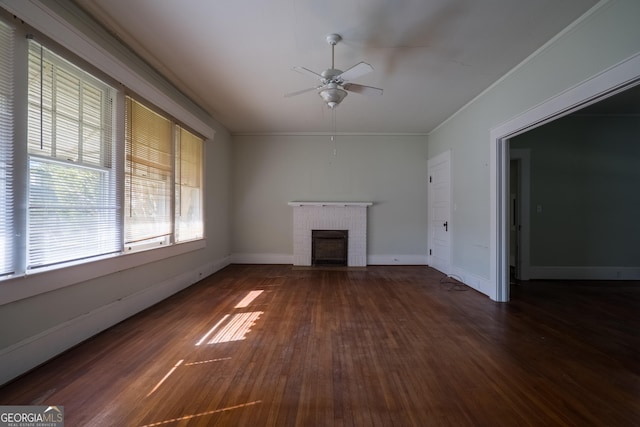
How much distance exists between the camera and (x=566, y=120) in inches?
177

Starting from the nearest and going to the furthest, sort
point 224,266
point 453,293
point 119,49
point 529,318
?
point 119,49, point 529,318, point 453,293, point 224,266

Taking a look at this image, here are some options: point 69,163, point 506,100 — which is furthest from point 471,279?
point 69,163

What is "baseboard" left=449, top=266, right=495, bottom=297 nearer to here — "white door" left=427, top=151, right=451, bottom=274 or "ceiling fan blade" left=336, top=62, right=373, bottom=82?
"white door" left=427, top=151, right=451, bottom=274

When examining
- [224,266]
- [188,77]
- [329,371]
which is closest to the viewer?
[329,371]

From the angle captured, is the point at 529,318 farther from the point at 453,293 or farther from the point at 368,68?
the point at 368,68

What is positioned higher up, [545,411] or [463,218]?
[463,218]

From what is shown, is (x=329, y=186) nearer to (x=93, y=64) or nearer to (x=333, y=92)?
(x=333, y=92)

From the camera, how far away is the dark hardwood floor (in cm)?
152

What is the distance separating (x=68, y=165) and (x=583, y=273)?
23.7 feet

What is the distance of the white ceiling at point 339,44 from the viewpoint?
2.21m

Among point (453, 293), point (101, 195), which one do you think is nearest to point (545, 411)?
point (453, 293)

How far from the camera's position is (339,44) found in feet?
8.77

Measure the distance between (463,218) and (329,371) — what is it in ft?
11.6
